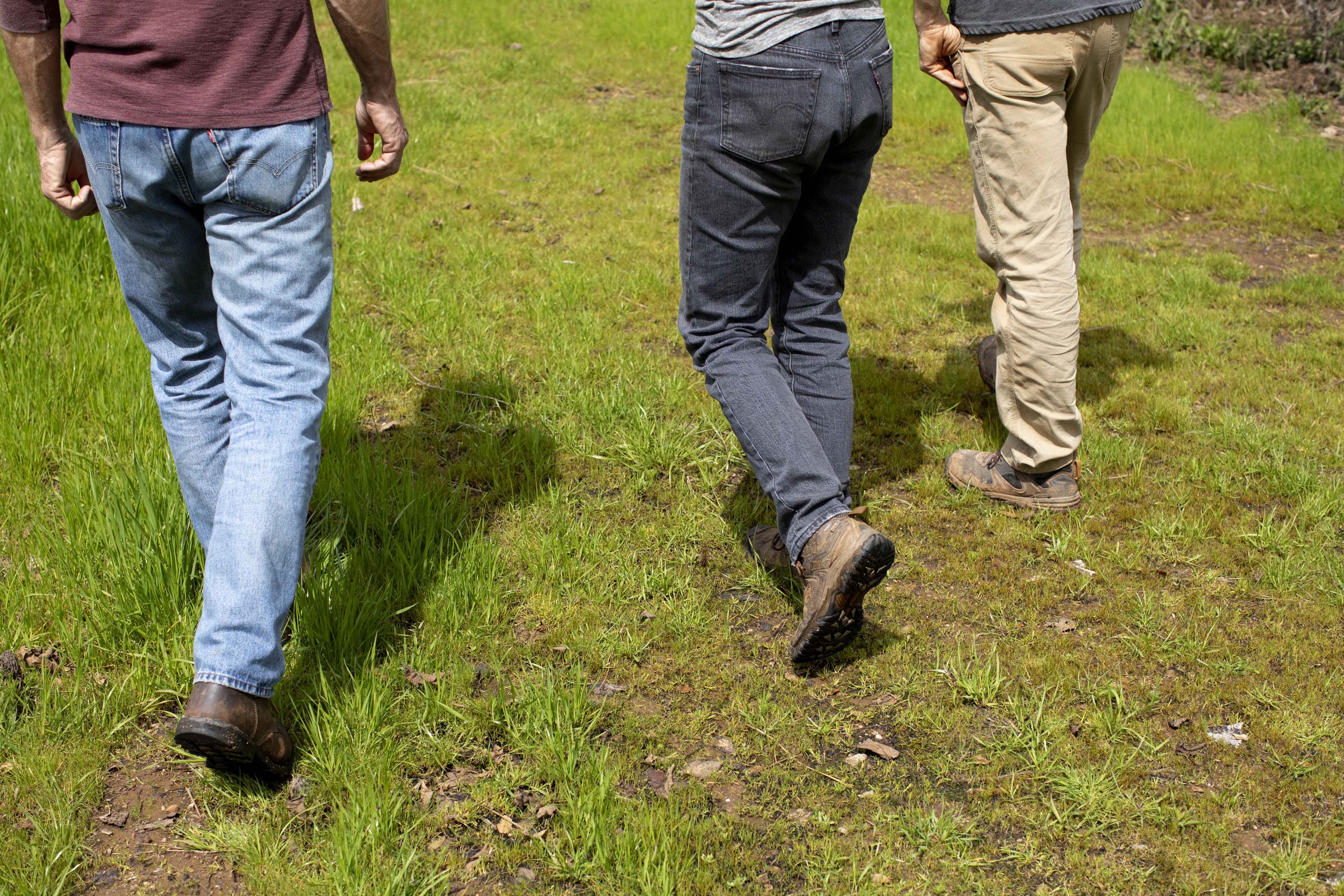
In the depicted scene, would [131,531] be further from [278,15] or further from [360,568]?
[278,15]

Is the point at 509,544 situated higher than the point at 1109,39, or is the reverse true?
the point at 1109,39

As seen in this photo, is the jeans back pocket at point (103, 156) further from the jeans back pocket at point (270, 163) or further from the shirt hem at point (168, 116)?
the jeans back pocket at point (270, 163)

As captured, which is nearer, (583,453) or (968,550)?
(968,550)

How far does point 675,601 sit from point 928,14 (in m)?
2.15

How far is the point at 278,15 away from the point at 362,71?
13.6 inches

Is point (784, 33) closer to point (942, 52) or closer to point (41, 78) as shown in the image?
point (942, 52)

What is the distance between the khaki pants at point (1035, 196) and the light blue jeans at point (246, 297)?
2224 mm

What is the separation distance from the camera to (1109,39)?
3.51 meters

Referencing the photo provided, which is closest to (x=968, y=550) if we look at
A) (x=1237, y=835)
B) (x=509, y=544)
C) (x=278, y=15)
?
(x=1237, y=835)

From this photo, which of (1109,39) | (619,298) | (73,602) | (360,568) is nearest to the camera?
(73,602)

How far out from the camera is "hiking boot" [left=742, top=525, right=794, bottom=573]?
333 cm

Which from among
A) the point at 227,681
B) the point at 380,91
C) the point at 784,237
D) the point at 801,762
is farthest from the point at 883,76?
the point at 227,681

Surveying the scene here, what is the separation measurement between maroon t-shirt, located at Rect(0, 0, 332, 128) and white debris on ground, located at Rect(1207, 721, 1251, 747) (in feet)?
8.85

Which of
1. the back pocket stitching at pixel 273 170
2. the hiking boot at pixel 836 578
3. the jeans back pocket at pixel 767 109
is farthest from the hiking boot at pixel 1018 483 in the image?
the back pocket stitching at pixel 273 170
